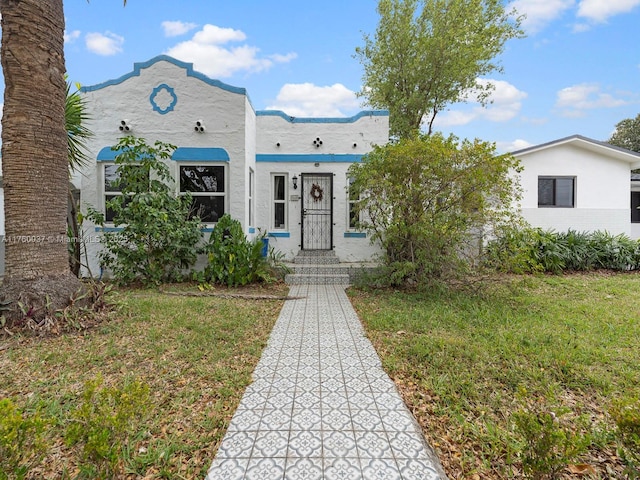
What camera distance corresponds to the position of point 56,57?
484 cm

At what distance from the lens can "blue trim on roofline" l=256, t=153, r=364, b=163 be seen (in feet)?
32.8

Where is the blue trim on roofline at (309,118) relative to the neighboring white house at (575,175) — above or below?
above

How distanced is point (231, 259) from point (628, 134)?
34042 mm

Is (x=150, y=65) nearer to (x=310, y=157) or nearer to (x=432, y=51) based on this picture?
(x=310, y=157)

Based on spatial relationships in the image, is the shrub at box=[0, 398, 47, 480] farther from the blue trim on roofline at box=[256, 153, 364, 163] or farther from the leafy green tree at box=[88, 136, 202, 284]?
the blue trim on roofline at box=[256, 153, 364, 163]

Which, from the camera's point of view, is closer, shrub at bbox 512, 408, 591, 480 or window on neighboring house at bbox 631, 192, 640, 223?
shrub at bbox 512, 408, 591, 480

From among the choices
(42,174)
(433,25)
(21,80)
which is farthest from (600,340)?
(433,25)

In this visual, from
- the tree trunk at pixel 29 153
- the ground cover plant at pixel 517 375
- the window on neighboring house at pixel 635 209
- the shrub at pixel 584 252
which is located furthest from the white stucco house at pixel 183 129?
the window on neighboring house at pixel 635 209

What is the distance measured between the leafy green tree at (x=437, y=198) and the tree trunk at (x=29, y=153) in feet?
17.5

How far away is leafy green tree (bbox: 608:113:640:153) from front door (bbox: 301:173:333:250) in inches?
1147

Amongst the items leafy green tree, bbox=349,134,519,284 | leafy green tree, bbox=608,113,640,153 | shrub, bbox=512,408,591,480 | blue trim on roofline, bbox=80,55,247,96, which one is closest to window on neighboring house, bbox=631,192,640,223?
leafy green tree, bbox=349,134,519,284

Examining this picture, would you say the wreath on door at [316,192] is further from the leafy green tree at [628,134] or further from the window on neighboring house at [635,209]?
the leafy green tree at [628,134]

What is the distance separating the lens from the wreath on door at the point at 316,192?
1026cm

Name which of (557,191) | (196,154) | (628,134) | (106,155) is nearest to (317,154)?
(196,154)
